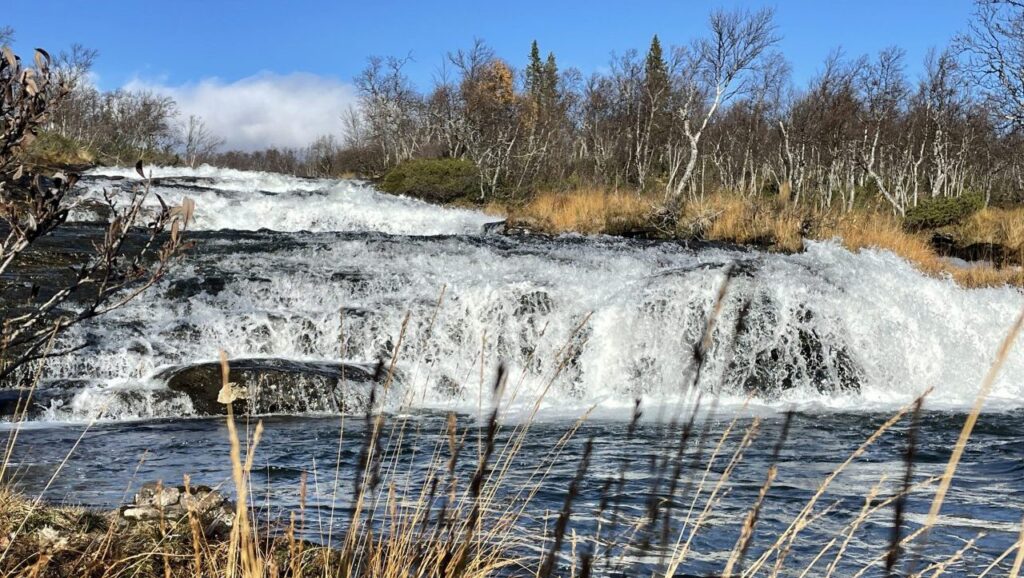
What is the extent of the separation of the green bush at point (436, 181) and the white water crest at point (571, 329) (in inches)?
517

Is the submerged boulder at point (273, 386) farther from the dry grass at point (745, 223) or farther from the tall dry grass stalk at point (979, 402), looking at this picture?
the dry grass at point (745, 223)

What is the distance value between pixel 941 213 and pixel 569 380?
1503 centimetres

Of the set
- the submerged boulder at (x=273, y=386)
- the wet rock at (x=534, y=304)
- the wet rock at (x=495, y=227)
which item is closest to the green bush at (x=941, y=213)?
the wet rock at (x=495, y=227)

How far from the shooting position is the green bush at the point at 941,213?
787 inches

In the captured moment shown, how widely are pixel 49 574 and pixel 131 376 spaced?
6.78 m

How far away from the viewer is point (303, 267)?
1165 centimetres

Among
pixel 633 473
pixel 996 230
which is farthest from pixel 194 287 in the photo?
pixel 996 230

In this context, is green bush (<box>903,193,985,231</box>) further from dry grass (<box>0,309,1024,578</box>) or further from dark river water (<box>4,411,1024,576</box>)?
dry grass (<box>0,309,1024,578</box>)

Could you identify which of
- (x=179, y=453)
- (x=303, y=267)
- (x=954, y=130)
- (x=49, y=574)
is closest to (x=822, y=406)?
(x=179, y=453)

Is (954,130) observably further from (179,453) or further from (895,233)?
(179,453)

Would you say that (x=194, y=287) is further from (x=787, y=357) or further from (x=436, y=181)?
(x=436, y=181)

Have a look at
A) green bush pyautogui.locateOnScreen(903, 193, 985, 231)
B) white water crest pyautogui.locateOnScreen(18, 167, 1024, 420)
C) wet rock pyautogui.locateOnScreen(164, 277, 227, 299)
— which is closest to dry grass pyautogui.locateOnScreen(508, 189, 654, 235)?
white water crest pyautogui.locateOnScreen(18, 167, 1024, 420)

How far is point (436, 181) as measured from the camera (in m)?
26.0

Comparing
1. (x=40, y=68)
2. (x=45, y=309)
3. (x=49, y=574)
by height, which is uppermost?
(x=40, y=68)
